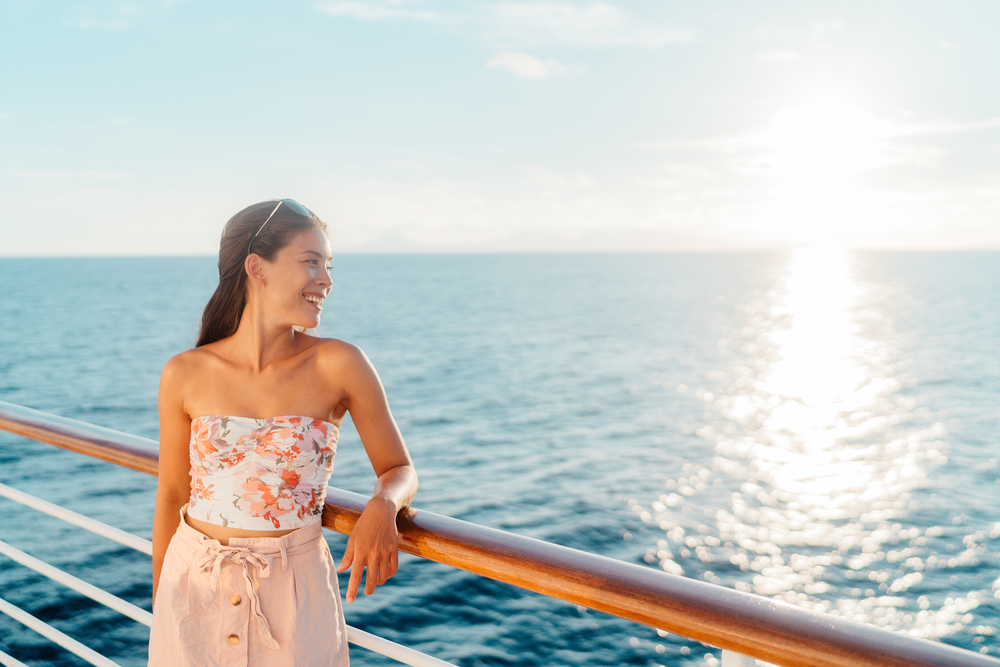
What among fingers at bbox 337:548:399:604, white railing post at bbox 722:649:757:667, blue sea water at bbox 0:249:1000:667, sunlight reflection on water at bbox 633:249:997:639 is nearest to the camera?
white railing post at bbox 722:649:757:667

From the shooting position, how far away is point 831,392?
31.4 metres

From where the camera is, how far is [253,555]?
4.53ft

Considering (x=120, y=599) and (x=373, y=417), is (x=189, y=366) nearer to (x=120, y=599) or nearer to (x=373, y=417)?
(x=373, y=417)

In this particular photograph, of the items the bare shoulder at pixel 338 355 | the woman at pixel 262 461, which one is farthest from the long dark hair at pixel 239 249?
the bare shoulder at pixel 338 355

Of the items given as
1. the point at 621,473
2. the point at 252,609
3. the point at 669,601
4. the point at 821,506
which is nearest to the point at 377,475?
the point at 252,609

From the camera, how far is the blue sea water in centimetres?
987

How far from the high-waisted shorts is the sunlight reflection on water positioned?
601cm

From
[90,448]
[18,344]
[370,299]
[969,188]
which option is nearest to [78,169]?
[370,299]

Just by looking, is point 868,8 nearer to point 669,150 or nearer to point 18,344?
point 669,150

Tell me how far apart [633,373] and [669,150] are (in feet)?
253

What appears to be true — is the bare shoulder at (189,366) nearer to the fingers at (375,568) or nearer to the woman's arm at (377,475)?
the woman's arm at (377,475)

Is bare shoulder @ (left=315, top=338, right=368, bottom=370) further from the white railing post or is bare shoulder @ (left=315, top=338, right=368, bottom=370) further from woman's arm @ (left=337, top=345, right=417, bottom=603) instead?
the white railing post

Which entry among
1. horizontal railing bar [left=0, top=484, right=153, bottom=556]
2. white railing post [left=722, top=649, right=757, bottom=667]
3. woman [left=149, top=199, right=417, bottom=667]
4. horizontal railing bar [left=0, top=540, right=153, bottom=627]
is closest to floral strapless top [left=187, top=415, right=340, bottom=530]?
woman [left=149, top=199, right=417, bottom=667]

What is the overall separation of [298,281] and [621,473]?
15.7 m
